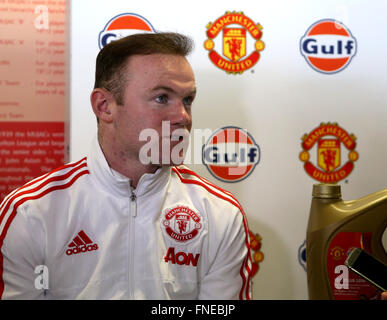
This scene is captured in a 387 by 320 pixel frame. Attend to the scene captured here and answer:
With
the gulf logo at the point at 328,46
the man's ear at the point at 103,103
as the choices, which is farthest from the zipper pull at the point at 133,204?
the gulf logo at the point at 328,46

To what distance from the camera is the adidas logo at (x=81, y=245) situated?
72 cm

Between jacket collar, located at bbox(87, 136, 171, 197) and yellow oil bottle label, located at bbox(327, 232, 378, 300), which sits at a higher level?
jacket collar, located at bbox(87, 136, 171, 197)

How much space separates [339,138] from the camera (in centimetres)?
91

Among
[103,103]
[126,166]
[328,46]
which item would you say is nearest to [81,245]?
[126,166]

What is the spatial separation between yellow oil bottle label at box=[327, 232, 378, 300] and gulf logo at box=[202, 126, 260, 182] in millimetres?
249

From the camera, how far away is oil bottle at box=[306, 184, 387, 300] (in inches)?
31.0

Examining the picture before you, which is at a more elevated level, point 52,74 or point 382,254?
point 52,74

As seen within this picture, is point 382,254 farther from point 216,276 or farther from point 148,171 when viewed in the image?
point 148,171

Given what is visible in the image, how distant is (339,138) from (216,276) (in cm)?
44

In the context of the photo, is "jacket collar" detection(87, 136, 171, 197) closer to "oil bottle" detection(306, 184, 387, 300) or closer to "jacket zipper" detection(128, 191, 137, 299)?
"jacket zipper" detection(128, 191, 137, 299)

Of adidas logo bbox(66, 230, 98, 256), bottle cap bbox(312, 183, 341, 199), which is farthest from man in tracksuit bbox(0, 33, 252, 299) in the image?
bottle cap bbox(312, 183, 341, 199)

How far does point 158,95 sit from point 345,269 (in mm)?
528
